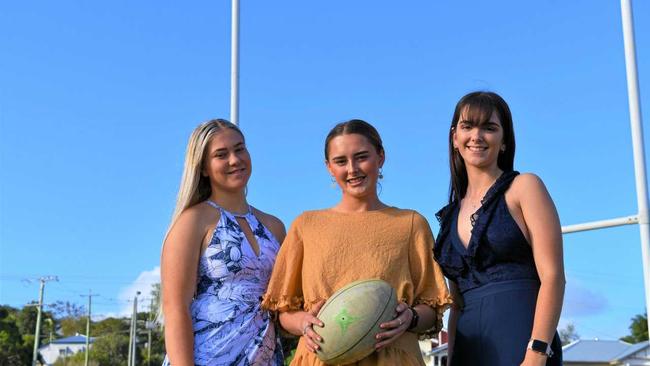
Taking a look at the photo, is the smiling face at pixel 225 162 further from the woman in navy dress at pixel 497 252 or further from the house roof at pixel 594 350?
the house roof at pixel 594 350

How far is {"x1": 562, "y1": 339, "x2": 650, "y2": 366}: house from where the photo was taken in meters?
28.4

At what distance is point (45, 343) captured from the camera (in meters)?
80.2

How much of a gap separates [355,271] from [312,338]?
1.25ft

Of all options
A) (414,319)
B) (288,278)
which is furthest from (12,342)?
(414,319)

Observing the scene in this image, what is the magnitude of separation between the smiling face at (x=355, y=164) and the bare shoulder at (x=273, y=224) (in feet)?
1.68

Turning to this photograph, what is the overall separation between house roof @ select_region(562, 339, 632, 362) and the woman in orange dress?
2814cm

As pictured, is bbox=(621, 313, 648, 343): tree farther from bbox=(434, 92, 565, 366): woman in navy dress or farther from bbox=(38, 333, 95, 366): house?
bbox=(434, 92, 565, 366): woman in navy dress

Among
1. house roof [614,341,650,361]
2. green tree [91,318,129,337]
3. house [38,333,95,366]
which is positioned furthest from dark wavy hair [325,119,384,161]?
house [38,333,95,366]

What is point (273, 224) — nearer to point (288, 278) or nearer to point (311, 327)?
point (288, 278)

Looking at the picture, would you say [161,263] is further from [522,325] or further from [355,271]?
[522,325]

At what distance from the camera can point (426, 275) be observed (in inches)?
140

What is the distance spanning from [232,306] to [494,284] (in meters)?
1.15

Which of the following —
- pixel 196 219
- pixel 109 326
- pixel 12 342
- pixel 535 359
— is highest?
pixel 109 326

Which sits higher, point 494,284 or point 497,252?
point 497,252
